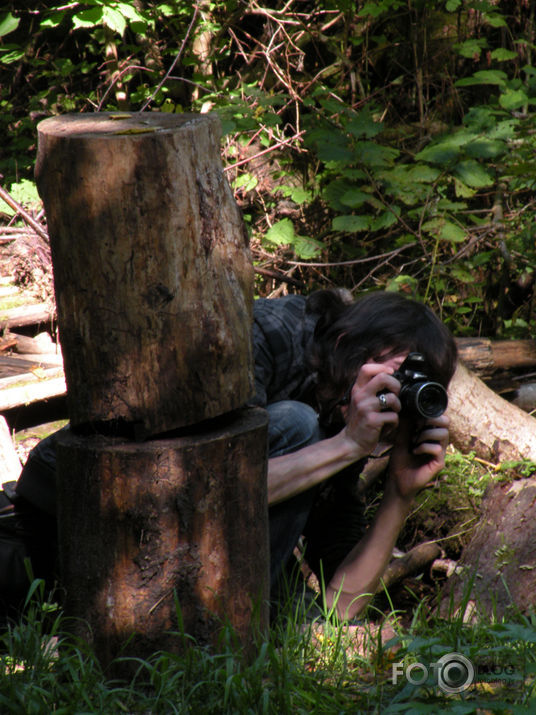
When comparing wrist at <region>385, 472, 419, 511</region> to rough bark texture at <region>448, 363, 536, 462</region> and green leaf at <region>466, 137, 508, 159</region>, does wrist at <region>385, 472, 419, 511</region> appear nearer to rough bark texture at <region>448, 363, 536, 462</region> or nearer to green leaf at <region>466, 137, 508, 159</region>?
rough bark texture at <region>448, 363, 536, 462</region>

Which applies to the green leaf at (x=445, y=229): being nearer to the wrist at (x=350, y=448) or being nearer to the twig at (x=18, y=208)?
the twig at (x=18, y=208)

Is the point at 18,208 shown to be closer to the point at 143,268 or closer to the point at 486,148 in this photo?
the point at 143,268

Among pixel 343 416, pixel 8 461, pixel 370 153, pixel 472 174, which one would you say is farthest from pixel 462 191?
pixel 8 461

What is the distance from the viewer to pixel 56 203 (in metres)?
1.69

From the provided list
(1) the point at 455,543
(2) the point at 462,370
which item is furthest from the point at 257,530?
(2) the point at 462,370

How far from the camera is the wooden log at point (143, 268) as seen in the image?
164 centimetres

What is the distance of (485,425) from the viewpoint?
3771mm

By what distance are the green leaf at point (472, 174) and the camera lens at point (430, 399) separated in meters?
2.58

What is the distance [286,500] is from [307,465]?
16 cm

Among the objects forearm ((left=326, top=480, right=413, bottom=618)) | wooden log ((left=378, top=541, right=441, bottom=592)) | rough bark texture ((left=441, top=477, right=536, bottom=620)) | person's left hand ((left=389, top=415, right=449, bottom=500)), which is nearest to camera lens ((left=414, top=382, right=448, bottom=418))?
person's left hand ((left=389, top=415, right=449, bottom=500))

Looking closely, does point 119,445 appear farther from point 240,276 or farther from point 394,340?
point 394,340

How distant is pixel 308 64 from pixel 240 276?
16.1ft

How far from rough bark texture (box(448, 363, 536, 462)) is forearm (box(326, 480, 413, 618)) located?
4.32 ft

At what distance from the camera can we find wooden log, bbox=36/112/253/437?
164 cm
